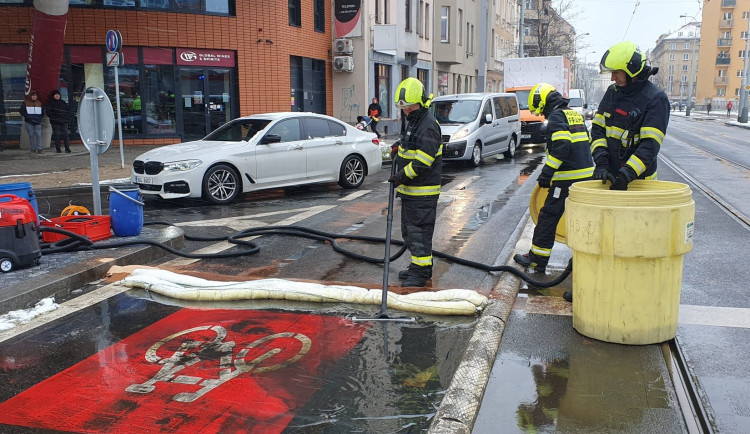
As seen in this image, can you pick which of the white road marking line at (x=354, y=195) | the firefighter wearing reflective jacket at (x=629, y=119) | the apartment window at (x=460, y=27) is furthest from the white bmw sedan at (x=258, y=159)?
the apartment window at (x=460, y=27)

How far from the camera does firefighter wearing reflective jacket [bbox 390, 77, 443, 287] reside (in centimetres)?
546

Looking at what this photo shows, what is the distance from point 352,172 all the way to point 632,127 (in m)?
8.09

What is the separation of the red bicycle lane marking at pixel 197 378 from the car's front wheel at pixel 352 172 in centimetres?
754

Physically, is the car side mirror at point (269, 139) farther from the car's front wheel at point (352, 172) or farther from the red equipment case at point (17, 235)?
the red equipment case at point (17, 235)

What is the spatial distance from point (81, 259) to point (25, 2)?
15.5m

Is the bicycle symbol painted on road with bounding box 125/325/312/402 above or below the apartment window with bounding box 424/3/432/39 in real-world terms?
below

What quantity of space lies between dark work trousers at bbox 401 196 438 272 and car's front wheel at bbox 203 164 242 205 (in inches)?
215

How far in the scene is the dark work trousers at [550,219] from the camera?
6023 millimetres

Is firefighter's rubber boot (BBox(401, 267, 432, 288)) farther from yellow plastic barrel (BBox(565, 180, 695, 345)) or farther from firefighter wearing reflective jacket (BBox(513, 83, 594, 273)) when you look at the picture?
yellow plastic barrel (BBox(565, 180, 695, 345))

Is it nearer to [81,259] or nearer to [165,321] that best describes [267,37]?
[81,259]

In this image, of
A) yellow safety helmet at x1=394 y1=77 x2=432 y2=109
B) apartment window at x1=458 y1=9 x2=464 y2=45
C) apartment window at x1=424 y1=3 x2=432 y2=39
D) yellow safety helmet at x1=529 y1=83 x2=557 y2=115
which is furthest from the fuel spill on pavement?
apartment window at x1=458 y1=9 x2=464 y2=45

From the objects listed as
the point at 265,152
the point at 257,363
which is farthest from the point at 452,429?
the point at 265,152

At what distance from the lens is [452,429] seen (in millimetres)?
3152

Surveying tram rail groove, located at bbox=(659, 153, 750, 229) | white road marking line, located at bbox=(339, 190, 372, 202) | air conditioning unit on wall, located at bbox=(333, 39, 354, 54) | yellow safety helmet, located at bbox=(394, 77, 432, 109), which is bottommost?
white road marking line, located at bbox=(339, 190, 372, 202)
